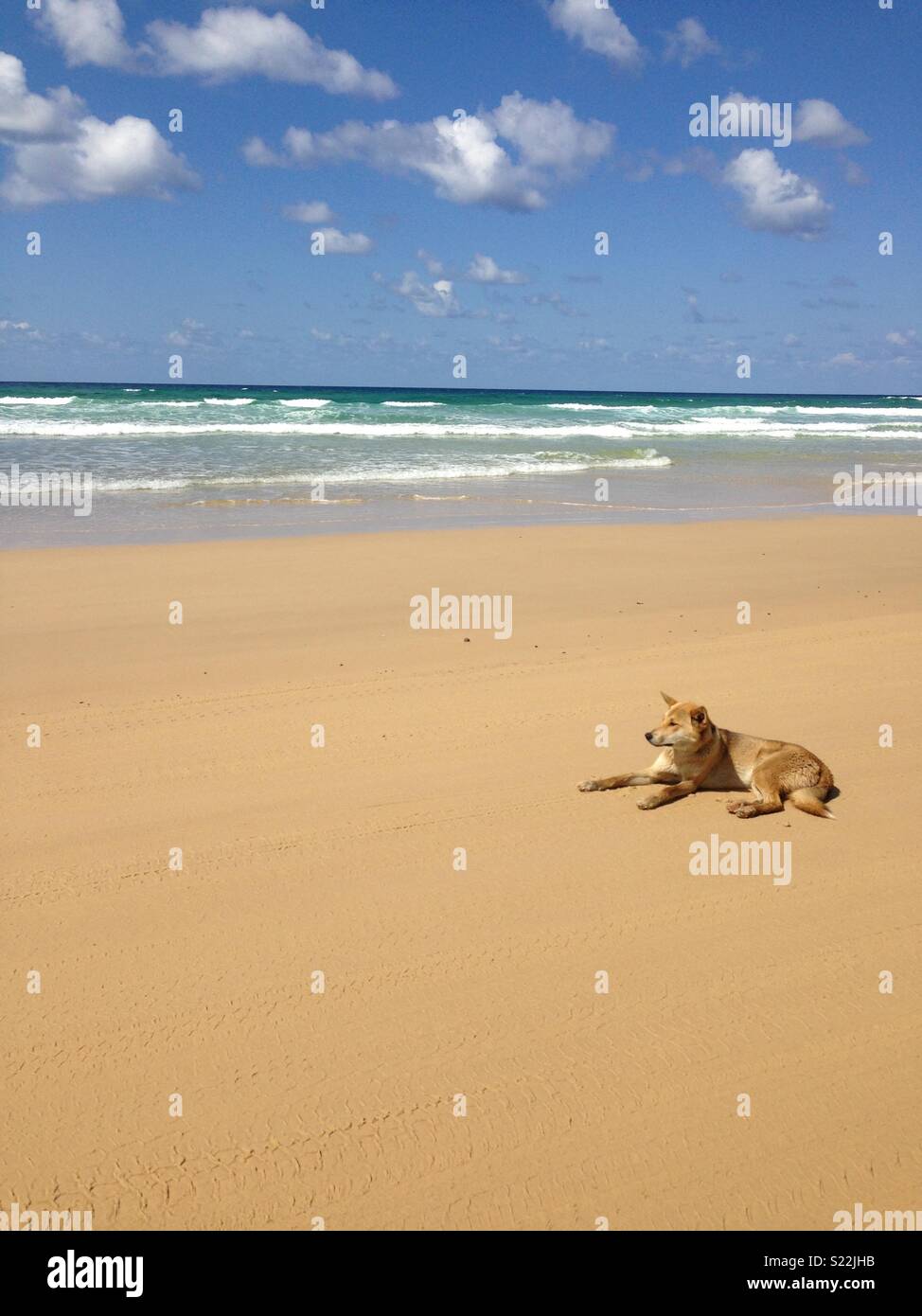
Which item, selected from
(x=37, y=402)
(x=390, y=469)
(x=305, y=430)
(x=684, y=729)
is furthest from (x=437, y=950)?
(x=37, y=402)

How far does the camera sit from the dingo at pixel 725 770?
18.8 ft

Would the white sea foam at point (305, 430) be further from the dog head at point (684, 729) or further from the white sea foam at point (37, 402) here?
the dog head at point (684, 729)

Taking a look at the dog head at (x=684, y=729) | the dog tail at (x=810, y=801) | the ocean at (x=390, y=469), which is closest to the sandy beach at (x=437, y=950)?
the dog tail at (x=810, y=801)

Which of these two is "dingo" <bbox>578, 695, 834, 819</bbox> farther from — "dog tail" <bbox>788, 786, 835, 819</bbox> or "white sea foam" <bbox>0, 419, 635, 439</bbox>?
"white sea foam" <bbox>0, 419, 635, 439</bbox>

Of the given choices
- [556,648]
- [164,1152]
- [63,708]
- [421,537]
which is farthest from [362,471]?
[164,1152]

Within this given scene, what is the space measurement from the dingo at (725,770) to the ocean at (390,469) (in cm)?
997

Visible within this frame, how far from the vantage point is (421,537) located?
1454 cm

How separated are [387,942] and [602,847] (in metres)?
1.44

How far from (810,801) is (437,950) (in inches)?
100

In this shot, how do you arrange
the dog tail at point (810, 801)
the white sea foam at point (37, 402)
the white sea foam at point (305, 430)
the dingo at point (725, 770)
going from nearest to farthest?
the dog tail at point (810, 801)
the dingo at point (725, 770)
the white sea foam at point (305, 430)
the white sea foam at point (37, 402)

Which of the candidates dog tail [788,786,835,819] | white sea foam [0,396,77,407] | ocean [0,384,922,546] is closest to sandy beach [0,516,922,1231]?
dog tail [788,786,835,819]

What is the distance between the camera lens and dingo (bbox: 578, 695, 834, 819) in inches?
226
